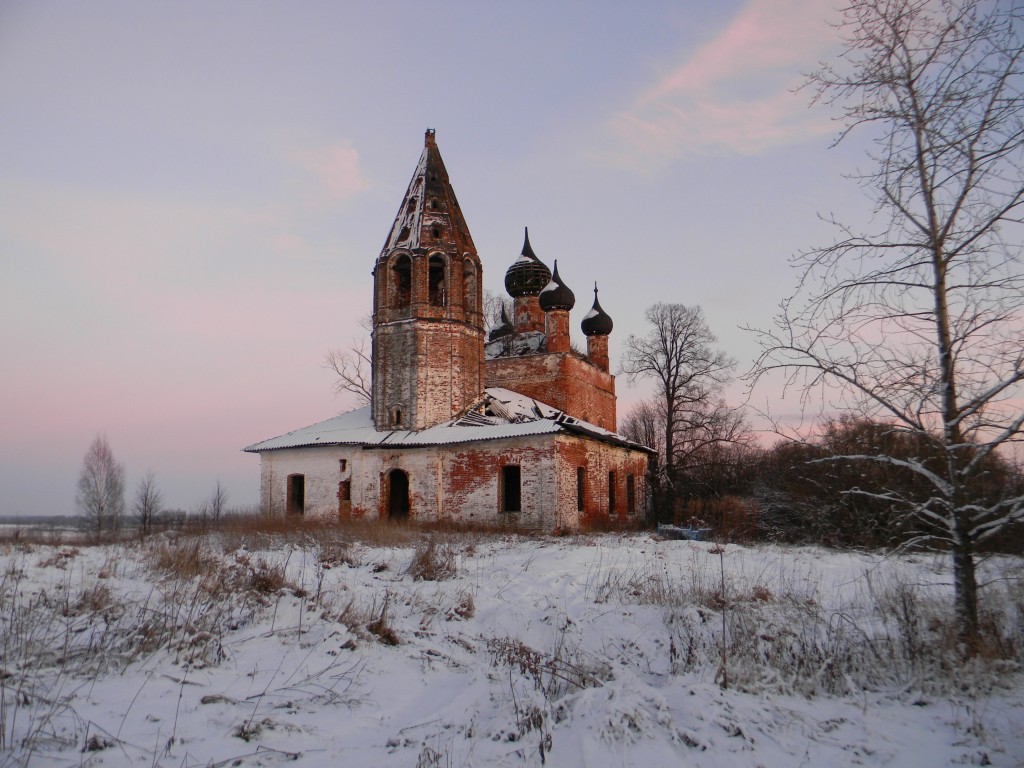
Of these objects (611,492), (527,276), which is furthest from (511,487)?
(527,276)

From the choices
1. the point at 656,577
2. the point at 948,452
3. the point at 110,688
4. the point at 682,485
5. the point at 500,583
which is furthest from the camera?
the point at 682,485

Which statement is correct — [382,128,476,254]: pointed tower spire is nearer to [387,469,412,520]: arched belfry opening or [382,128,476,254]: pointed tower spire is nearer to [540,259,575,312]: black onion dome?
[540,259,575,312]: black onion dome

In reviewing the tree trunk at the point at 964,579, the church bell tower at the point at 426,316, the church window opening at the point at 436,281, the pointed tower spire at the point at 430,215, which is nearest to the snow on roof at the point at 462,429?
the church bell tower at the point at 426,316

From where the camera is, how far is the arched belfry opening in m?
22.1

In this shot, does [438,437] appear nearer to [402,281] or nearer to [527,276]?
[402,281]

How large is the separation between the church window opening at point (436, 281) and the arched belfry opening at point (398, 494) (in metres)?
6.19

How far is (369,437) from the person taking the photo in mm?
21828

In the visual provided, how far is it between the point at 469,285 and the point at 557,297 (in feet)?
14.7

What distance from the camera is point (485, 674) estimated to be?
5.00 metres

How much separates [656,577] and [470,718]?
405cm

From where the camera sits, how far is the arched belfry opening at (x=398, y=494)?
72.6ft

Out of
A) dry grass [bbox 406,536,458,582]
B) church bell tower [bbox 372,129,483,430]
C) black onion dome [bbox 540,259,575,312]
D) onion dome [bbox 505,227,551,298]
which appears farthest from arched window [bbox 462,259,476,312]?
dry grass [bbox 406,536,458,582]

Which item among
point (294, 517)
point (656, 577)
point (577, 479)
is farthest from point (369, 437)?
point (656, 577)

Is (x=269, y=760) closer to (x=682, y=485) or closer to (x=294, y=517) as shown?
(x=294, y=517)
